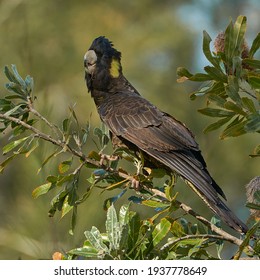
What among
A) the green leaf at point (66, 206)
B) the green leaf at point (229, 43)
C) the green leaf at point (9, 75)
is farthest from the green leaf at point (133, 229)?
the green leaf at point (9, 75)

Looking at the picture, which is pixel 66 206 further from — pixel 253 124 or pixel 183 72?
pixel 253 124

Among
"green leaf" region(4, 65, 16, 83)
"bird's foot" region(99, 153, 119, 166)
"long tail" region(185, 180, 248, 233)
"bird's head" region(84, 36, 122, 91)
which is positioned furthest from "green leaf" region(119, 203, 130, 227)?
"bird's head" region(84, 36, 122, 91)

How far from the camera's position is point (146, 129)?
2.53m

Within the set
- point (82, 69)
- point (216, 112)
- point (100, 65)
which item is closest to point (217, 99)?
point (216, 112)

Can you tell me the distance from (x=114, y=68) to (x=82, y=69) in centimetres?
433

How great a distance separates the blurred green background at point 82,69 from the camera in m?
2.62

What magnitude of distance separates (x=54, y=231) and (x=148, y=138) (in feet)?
1.59

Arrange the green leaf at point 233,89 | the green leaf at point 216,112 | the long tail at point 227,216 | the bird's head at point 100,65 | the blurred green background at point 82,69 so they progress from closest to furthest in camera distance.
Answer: the green leaf at point 233,89, the green leaf at point 216,112, the long tail at point 227,216, the blurred green background at point 82,69, the bird's head at point 100,65

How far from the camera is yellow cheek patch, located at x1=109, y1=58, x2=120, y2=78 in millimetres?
2933

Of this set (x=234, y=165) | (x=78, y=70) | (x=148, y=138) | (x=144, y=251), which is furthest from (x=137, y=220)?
(x=78, y=70)

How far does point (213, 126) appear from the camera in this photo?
1882mm

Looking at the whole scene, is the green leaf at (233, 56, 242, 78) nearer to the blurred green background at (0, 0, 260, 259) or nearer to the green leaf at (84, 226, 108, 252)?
the green leaf at (84, 226, 108, 252)

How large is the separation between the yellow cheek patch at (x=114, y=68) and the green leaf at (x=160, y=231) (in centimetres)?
128

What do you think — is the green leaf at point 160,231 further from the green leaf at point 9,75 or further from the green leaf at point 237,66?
the green leaf at point 9,75
